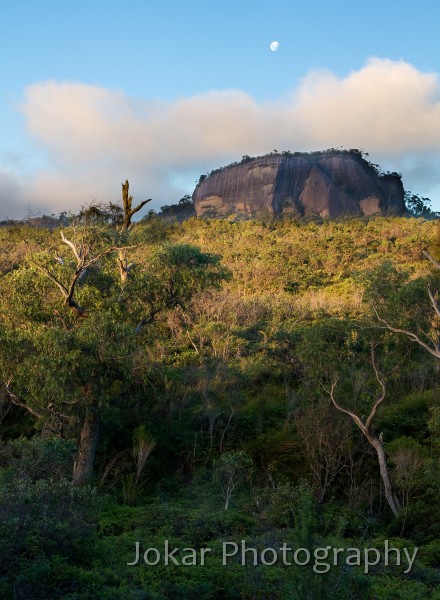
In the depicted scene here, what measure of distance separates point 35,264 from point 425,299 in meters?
8.90

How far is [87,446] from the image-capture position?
1421 centimetres

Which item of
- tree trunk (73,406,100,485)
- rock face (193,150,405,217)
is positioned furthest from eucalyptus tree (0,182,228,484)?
rock face (193,150,405,217)

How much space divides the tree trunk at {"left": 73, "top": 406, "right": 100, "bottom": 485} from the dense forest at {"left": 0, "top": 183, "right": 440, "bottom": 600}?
0.14ft

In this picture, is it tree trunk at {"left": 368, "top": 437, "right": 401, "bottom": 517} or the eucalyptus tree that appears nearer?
tree trunk at {"left": 368, "top": 437, "right": 401, "bottom": 517}

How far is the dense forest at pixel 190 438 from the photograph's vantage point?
26.2ft

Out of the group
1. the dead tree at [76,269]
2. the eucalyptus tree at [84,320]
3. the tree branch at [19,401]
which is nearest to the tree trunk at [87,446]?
the eucalyptus tree at [84,320]

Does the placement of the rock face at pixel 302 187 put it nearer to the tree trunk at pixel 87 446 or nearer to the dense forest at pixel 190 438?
the dense forest at pixel 190 438

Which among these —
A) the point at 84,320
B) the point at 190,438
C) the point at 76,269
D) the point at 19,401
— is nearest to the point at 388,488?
the point at 190,438

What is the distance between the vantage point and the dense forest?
26.2 feet

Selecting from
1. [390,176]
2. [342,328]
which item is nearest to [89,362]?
[342,328]

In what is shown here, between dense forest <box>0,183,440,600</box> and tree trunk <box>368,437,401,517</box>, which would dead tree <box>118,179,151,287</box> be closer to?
dense forest <box>0,183,440,600</box>

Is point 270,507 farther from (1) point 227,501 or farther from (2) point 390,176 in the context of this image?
(2) point 390,176

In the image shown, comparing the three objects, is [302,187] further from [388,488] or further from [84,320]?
[388,488]

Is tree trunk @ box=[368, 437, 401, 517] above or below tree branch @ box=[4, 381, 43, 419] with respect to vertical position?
below
